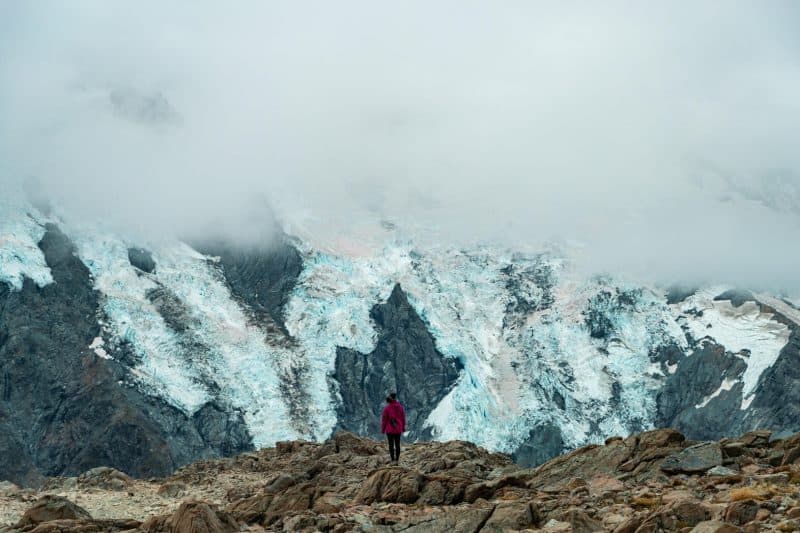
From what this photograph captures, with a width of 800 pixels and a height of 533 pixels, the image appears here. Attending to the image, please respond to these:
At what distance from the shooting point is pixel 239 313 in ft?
634

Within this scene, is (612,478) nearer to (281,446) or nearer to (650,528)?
(650,528)

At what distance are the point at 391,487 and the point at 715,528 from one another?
12619mm

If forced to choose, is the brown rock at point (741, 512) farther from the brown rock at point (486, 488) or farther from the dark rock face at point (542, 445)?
the dark rock face at point (542, 445)

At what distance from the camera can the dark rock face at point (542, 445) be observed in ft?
607

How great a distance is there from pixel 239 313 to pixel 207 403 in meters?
20.6

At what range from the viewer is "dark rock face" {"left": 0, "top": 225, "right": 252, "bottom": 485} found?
180 meters

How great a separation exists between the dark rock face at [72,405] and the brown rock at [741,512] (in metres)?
159

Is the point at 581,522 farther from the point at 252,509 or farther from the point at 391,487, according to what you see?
the point at 252,509

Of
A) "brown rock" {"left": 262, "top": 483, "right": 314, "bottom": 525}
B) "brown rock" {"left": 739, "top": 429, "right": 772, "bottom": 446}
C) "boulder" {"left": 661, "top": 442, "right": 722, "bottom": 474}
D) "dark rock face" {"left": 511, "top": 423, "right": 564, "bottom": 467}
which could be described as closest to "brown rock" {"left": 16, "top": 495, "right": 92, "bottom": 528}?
"brown rock" {"left": 262, "top": 483, "right": 314, "bottom": 525}

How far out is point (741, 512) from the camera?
2064 cm

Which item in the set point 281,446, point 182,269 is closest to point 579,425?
point 182,269

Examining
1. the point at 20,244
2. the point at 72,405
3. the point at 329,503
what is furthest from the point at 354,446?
the point at 20,244

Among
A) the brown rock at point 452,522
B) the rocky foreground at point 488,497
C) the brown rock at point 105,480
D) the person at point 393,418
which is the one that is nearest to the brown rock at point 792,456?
the rocky foreground at point 488,497

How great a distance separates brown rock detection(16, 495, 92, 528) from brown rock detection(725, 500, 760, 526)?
16.9m
